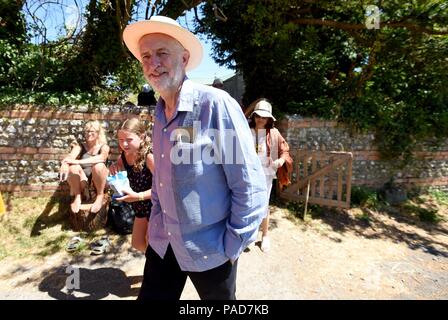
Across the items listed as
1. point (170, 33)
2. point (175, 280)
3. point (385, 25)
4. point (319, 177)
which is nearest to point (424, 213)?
point (319, 177)

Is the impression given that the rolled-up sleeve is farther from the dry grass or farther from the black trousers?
the dry grass

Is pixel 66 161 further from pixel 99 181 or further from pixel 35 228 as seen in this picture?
pixel 35 228

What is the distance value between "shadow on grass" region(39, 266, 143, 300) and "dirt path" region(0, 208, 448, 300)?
1 centimetres

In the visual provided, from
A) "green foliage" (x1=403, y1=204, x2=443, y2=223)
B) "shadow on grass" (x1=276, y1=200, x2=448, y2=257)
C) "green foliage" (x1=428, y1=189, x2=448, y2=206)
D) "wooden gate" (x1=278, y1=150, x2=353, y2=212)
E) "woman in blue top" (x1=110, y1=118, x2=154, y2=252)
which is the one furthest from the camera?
"green foliage" (x1=428, y1=189, x2=448, y2=206)

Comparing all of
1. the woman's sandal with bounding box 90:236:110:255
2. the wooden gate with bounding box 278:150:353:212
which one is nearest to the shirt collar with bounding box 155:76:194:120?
the woman's sandal with bounding box 90:236:110:255

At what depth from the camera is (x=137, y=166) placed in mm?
3010

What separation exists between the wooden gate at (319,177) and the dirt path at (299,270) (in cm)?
69

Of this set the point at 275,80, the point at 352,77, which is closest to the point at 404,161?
the point at 352,77

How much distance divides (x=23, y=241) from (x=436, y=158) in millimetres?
8783

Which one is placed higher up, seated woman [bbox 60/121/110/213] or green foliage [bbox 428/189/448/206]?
seated woman [bbox 60/121/110/213]

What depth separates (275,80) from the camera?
714 cm

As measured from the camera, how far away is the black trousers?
1657 millimetres

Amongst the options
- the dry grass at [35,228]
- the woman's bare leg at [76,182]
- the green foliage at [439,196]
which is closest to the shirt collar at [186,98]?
the woman's bare leg at [76,182]

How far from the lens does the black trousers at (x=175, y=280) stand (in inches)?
65.2
